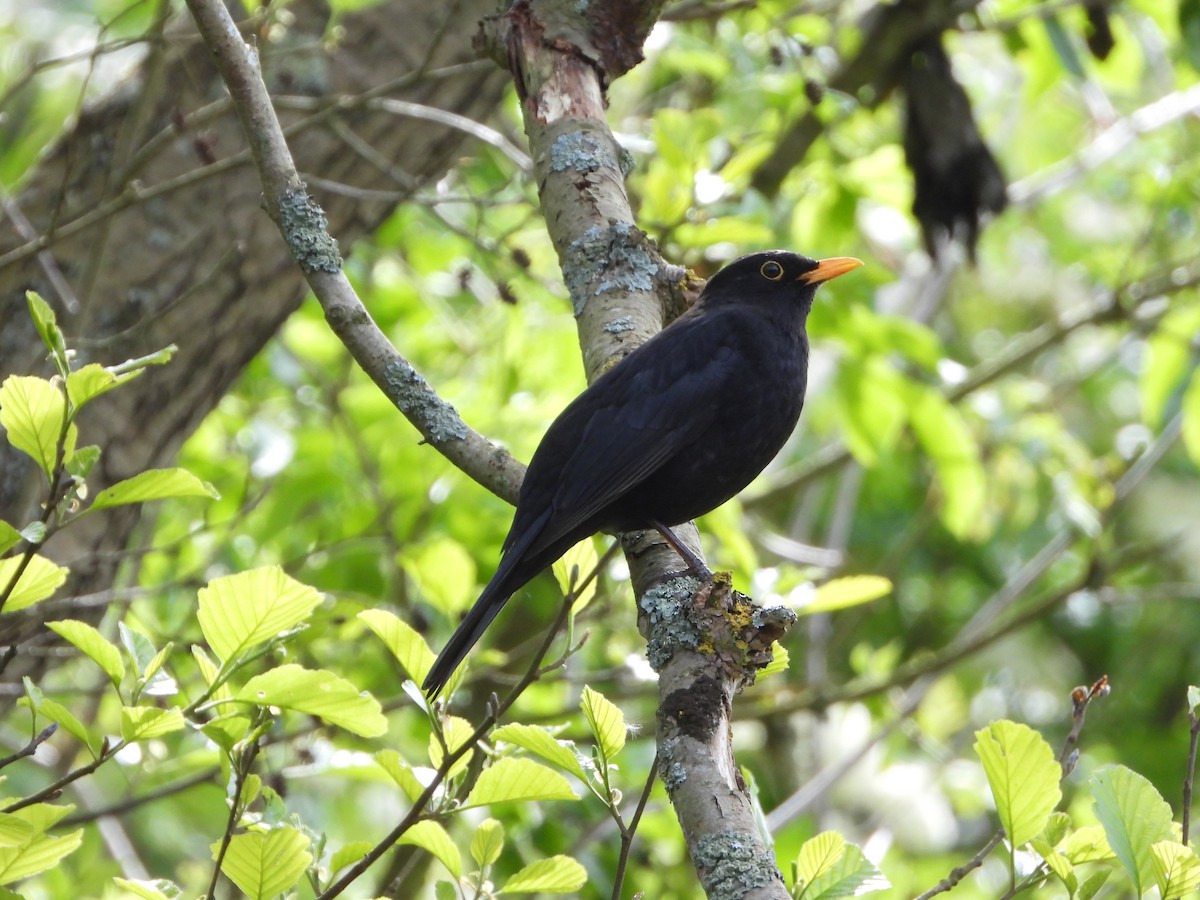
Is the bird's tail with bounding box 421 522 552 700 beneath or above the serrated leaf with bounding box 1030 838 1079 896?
above

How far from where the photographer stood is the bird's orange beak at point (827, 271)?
13.5 feet

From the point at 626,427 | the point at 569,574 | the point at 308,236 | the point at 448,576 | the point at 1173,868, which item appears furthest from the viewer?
the point at 626,427

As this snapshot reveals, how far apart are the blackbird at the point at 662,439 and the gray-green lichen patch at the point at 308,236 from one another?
723 mm

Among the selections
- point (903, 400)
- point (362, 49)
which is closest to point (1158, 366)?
point (903, 400)

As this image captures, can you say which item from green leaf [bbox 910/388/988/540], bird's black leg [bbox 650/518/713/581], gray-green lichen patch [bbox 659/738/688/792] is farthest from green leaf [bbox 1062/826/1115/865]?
green leaf [bbox 910/388/988/540]

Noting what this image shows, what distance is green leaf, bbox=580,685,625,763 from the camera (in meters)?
2.23

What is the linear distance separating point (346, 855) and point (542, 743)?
435mm

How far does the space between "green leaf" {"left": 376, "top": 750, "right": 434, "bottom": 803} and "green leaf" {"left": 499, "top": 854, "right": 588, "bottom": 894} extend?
23cm

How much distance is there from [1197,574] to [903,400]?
18.1 ft

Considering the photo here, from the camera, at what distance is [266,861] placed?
1.99 meters

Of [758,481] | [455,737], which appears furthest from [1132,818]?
[758,481]

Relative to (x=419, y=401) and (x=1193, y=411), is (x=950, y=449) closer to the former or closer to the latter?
(x=1193, y=411)

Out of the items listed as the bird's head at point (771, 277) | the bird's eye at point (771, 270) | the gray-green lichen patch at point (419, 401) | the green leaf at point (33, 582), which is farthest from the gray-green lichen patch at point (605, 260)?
the green leaf at point (33, 582)

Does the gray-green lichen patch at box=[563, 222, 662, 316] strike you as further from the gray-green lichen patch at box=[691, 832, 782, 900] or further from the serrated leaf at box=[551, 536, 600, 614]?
the gray-green lichen patch at box=[691, 832, 782, 900]
